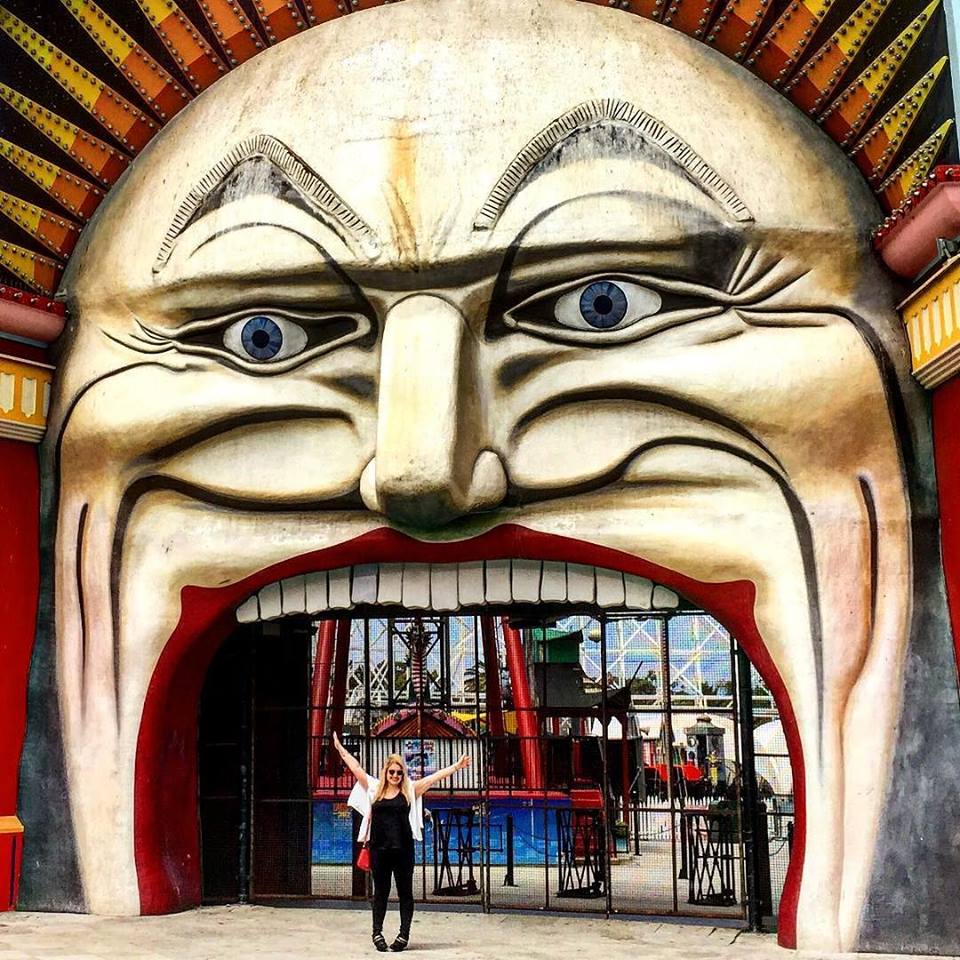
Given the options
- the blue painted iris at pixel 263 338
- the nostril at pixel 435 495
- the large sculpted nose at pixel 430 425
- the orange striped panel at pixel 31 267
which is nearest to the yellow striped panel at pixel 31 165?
the orange striped panel at pixel 31 267

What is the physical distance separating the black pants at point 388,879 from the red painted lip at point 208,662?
172 centimetres

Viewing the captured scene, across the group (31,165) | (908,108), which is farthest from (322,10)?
(908,108)

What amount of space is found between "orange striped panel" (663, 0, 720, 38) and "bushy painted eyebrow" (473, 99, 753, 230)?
747mm

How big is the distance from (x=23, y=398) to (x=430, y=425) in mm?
2882

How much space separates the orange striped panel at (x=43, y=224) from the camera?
8.28 meters

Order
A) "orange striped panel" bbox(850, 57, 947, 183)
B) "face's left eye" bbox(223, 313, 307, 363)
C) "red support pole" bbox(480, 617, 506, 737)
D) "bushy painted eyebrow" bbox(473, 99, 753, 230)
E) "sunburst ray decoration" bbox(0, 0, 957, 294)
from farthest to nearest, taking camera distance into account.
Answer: "red support pole" bbox(480, 617, 506, 737) < "face's left eye" bbox(223, 313, 307, 363) < "sunburst ray decoration" bbox(0, 0, 957, 294) < "bushy painted eyebrow" bbox(473, 99, 753, 230) < "orange striped panel" bbox(850, 57, 947, 183)

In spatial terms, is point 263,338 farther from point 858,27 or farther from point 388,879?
point 858,27

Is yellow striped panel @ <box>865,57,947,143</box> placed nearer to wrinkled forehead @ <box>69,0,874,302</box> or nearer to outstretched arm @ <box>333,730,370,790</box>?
wrinkled forehead @ <box>69,0,874,302</box>

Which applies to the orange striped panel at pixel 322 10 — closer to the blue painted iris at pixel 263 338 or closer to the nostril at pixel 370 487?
the blue painted iris at pixel 263 338

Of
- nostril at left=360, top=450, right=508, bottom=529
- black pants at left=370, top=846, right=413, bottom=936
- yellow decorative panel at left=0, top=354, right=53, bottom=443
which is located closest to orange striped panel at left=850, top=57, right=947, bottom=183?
nostril at left=360, top=450, right=508, bottom=529

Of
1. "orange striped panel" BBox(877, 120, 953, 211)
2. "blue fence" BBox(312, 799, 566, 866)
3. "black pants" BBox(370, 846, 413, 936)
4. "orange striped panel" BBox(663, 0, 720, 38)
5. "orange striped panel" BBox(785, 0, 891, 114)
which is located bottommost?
"blue fence" BBox(312, 799, 566, 866)

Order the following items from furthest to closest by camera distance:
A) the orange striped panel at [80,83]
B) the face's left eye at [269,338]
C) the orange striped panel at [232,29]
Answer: the orange striped panel at [80,83] → the orange striped panel at [232,29] → the face's left eye at [269,338]

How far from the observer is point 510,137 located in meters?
7.38

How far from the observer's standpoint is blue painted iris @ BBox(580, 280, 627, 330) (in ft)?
24.2
